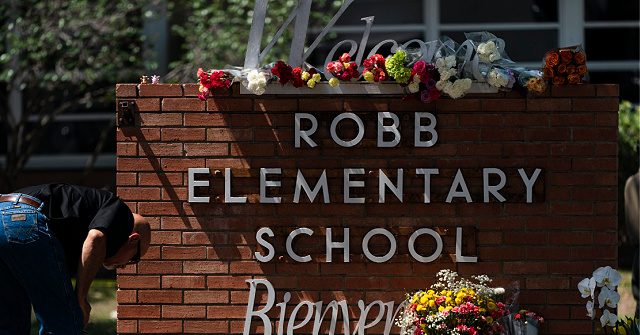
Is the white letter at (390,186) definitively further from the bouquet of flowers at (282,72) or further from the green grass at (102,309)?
the green grass at (102,309)

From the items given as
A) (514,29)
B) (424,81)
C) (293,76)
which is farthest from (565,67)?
(514,29)

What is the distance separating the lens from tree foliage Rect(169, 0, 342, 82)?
9.88 meters

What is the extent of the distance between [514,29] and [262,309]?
7.05 metres

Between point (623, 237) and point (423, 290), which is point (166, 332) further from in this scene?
point (623, 237)

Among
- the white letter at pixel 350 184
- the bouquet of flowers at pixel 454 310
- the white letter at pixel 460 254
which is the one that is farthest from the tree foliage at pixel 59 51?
the bouquet of flowers at pixel 454 310

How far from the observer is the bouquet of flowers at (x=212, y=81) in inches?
212

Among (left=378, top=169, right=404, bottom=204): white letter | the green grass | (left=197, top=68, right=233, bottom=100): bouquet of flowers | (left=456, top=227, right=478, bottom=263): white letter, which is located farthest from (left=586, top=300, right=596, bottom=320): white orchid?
the green grass

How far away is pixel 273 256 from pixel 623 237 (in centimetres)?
599

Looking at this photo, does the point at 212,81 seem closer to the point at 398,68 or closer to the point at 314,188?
the point at 314,188

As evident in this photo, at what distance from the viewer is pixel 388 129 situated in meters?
5.43

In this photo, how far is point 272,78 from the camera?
544 centimetres

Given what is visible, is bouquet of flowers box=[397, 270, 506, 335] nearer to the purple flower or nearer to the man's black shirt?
the purple flower

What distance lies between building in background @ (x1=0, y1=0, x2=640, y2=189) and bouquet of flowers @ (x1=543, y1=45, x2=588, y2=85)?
20.1ft

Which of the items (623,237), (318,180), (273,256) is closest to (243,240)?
(273,256)
